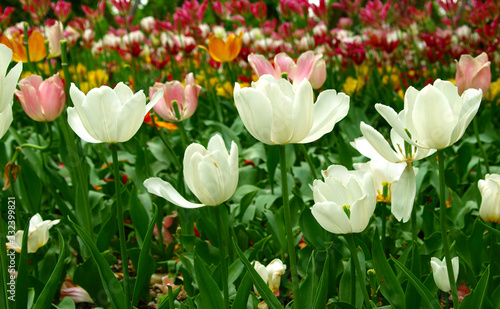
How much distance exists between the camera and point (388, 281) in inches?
44.8

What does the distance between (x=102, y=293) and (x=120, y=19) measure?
3.01 m

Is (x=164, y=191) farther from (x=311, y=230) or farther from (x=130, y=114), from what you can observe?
(x=311, y=230)

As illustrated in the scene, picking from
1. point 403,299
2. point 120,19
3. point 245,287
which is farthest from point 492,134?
point 120,19

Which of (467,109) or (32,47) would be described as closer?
(467,109)

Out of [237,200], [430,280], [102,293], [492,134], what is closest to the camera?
[430,280]

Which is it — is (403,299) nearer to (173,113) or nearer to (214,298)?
(214,298)

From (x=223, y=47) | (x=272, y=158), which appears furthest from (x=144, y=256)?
(x=223, y=47)

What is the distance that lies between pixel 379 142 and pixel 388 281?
32 centimetres

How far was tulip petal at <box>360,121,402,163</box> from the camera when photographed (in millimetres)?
967

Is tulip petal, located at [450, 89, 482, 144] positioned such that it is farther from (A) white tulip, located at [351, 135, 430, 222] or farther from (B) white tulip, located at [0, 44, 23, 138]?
(B) white tulip, located at [0, 44, 23, 138]

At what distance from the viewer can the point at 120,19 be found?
13.6 ft

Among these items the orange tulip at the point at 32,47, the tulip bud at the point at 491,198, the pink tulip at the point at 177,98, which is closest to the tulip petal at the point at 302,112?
the tulip bud at the point at 491,198

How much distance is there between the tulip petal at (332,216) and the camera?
0.97 m

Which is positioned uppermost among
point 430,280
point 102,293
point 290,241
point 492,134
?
point 290,241
